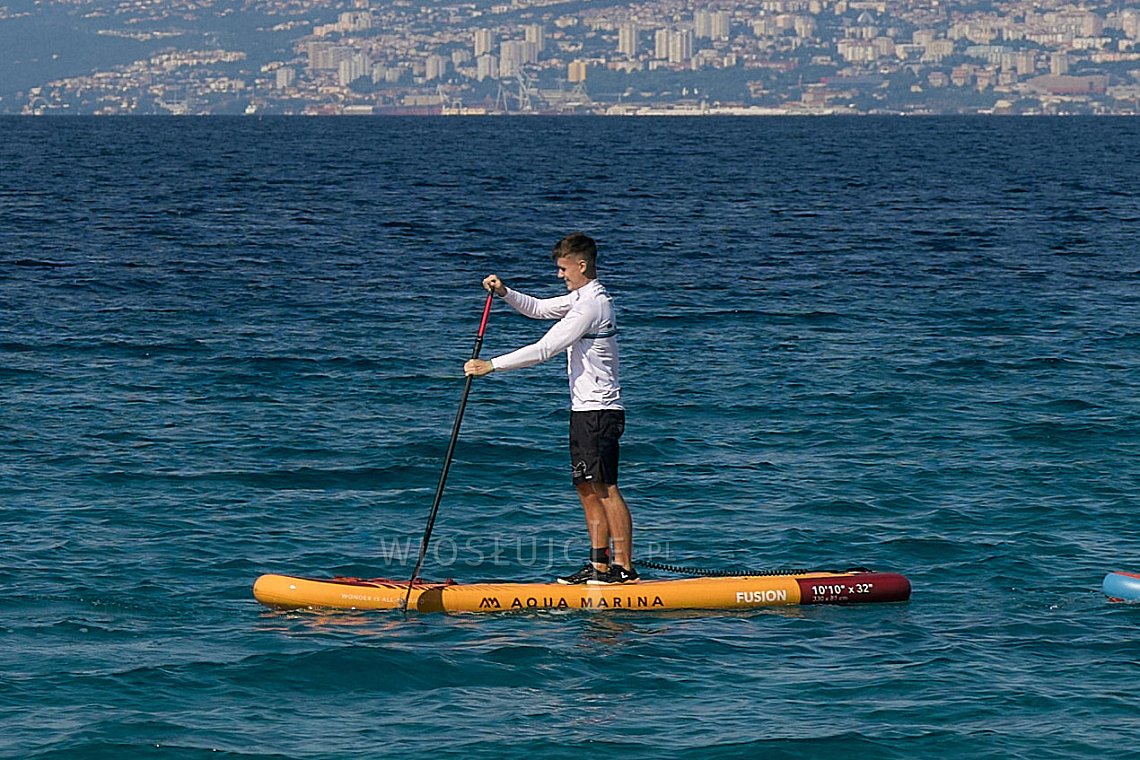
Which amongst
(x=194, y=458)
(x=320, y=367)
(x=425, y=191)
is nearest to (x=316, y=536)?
(x=194, y=458)

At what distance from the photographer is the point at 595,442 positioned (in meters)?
13.6

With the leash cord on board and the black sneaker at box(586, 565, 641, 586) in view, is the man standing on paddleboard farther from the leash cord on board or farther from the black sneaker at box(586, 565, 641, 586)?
the leash cord on board

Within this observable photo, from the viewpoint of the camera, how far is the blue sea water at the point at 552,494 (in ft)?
37.0

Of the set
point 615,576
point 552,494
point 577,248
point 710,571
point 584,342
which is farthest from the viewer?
point 552,494

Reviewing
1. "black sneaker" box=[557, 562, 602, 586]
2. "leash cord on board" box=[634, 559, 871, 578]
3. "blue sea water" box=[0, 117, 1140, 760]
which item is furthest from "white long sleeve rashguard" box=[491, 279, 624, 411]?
"blue sea water" box=[0, 117, 1140, 760]

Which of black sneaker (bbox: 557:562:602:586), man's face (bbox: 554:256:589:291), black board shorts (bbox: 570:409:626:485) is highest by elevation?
man's face (bbox: 554:256:589:291)

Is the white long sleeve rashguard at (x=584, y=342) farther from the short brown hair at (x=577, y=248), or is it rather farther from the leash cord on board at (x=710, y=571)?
the leash cord on board at (x=710, y=571)

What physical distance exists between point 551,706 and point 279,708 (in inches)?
71.2

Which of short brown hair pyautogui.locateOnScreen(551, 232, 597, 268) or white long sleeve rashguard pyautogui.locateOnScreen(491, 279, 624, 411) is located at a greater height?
short brown hair pyautogui.locateOnScreen(551, 232, 597, 268)

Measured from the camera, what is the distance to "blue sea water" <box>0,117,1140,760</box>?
1127cm

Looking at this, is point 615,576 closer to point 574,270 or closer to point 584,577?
point 584,577

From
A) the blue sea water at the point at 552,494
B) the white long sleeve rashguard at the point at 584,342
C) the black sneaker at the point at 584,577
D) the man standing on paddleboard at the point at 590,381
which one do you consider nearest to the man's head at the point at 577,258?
the man standing on paddleboard at the point at 590,381

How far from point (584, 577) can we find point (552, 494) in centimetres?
429

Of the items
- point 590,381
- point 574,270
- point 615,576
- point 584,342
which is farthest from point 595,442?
point 574,270
